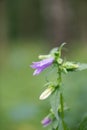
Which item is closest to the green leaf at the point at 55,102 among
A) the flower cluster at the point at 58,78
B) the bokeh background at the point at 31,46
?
the flower cluster at the point at 58,78

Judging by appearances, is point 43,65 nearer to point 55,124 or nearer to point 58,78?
point 58,78

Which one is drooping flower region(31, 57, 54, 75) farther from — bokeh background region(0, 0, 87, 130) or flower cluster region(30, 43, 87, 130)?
bokeh background region(0, 0, 87, 130)

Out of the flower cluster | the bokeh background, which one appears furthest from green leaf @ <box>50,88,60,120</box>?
the bokeh background

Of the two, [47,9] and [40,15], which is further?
[40,15]

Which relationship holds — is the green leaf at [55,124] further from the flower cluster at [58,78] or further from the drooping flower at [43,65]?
the drooping flower at [43,65]

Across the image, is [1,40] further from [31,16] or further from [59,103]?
[59,103]

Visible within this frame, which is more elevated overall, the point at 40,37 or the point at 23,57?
the point at 40,37

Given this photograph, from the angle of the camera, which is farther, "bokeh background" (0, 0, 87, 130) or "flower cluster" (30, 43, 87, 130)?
"bokeh background" (0, 0, 87, 130)

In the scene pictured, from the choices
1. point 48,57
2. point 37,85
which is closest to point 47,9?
point 37,85

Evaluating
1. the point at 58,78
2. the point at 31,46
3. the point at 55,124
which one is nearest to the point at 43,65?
the point at 58,78
